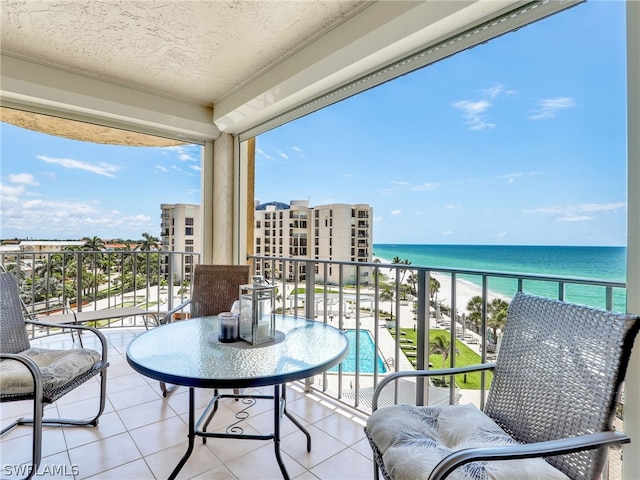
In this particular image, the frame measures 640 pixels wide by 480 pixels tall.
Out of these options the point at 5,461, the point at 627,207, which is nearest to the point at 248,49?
the point at 627,207

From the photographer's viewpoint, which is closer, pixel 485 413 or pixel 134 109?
pixel 485 413

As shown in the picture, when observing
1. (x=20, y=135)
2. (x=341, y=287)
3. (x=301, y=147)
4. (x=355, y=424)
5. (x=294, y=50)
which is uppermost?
(x=301, y=147)

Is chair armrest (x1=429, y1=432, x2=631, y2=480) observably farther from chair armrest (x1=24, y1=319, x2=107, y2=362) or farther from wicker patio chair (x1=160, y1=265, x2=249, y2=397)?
chair armrest (x1=24, y1=319, x2=107, y2=362)

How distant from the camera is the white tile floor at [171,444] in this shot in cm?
170

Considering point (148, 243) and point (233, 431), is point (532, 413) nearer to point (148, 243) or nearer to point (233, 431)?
point (233, 431)

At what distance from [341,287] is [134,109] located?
2713 mm

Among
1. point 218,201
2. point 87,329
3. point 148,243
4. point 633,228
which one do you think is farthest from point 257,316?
point 148,243

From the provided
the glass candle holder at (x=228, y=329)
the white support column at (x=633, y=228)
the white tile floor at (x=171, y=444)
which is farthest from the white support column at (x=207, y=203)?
the white support column at (x=633, y=228)

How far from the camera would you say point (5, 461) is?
175 centimetres

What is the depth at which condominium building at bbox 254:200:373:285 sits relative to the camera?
15.3 feet

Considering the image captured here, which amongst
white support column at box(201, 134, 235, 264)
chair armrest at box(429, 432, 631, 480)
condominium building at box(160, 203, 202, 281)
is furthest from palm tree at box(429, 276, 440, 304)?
condominium building at box(160, 203, 202, 281)

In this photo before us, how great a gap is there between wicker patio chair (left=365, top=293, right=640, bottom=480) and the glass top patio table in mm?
356

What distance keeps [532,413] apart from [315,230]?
493 centimetres

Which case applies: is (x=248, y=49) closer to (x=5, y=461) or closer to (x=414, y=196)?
(x=5, y=461)
